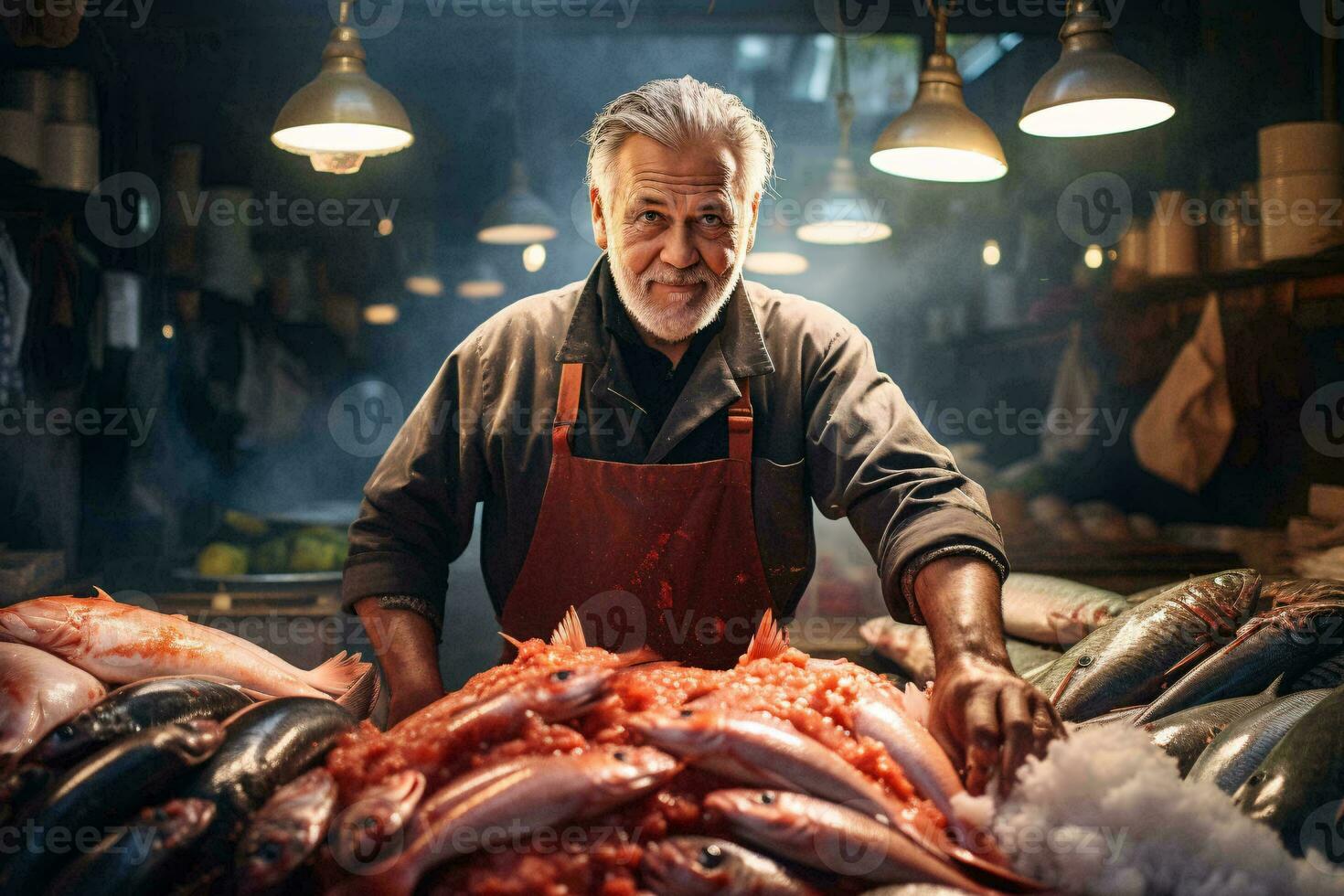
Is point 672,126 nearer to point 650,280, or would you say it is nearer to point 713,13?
point 650,280

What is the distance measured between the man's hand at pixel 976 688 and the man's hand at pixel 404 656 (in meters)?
1.11

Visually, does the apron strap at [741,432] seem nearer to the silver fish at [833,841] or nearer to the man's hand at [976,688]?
the man's hand at [976,688]

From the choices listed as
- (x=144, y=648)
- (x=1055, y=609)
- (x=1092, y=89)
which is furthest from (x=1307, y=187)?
(x=144, y=648)

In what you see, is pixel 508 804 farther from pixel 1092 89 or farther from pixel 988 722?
pixel 1092 89

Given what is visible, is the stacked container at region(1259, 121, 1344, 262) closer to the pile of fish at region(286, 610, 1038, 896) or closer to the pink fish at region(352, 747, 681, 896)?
the pile of fish at region(286, 610, 1038, 896)

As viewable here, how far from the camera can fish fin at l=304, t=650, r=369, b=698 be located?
2.00m

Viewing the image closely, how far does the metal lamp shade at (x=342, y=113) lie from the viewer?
3.57 metres

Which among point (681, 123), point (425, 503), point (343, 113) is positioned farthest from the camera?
point (343, 113)

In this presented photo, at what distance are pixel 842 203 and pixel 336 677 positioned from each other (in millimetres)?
3663

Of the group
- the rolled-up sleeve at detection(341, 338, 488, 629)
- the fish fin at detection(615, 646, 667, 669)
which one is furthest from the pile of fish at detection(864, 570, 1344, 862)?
the rolled-up sleeve at detection(341, 338, 488, 629)

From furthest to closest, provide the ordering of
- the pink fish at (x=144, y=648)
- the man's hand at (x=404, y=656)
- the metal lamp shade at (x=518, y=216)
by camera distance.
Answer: the metal lamp shade at (x=518, y=216), the man's hand at (x=404, y=656), the pink fish at (x=144, y=648)

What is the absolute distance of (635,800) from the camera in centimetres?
139

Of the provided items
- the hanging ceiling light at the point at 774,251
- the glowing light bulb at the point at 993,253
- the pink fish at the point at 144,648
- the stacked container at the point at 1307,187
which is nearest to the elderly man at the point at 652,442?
the pink fish at the point at 144,648

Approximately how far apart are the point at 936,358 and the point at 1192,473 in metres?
1.54
